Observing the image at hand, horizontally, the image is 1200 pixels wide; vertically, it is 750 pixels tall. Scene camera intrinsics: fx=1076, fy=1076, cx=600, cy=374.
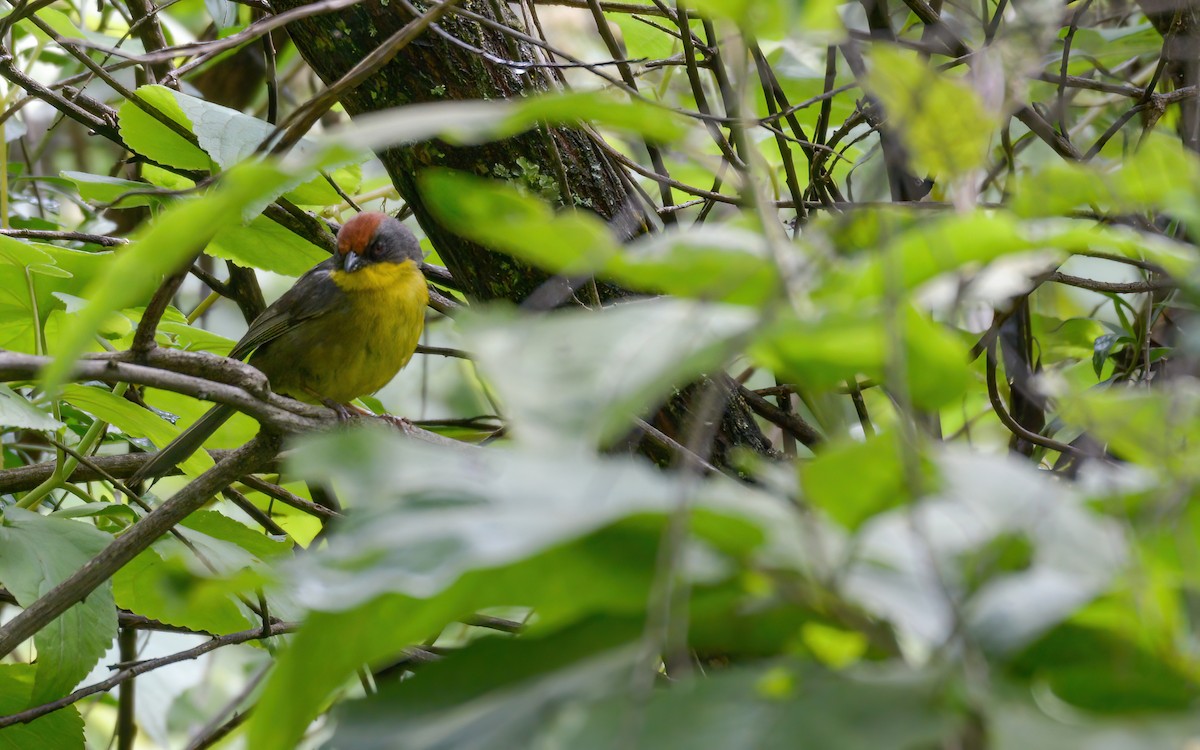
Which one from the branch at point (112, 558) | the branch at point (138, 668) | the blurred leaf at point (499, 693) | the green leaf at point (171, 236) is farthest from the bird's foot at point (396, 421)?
the green leaf at point (171, 236)

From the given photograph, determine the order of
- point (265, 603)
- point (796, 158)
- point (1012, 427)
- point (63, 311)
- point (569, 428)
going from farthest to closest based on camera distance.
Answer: point (796, 158), point (1012, 427), point (63, 311), point (265, 603), point (569, 428)

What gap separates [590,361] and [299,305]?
365 centimetres

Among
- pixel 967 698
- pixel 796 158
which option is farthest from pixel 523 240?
pixel 796 158

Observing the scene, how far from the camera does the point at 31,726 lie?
224cm

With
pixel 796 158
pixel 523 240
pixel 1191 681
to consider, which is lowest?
pixel 796 158

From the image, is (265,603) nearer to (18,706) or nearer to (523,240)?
(18,706)

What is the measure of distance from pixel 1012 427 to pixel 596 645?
1993 mm

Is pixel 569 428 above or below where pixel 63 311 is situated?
above

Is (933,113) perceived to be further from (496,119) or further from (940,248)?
(496,119)

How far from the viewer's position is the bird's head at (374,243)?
4.16m

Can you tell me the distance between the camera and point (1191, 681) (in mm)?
715

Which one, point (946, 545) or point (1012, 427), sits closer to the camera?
point (946, 545)

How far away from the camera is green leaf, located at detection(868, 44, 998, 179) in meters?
0.76

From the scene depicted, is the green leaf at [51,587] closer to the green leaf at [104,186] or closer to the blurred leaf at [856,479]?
the green leaf at [104,186]
